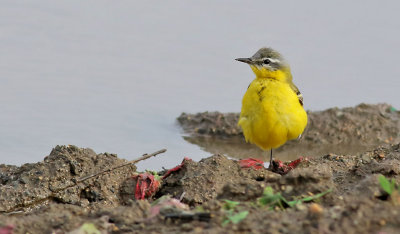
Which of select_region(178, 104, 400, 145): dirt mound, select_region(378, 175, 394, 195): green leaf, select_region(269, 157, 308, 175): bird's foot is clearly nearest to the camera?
select_region(378, 175, 394, 195): green leaf

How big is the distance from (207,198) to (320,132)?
5372mm

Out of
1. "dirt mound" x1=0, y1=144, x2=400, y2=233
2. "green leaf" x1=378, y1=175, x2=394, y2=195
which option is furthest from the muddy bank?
"green leaf" x1=378, y1=175, x2=394, y2=195

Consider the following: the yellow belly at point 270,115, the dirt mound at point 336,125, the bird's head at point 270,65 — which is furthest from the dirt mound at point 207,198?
the dirt mound at point 336,125

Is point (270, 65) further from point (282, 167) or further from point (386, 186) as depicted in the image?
point (386, 186)

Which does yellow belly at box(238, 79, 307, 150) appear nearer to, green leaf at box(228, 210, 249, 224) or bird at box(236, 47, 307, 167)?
bird at box(236, 47, 307, 167)

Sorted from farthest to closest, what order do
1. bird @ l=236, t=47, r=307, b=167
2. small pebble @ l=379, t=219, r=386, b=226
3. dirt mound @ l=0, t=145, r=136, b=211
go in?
bird @ l=236, t=47, r=307, b=167, dirt mound @ l=0, t=145, r=136, b=211, small pebble @ l=379, t=219, r=386, b=226

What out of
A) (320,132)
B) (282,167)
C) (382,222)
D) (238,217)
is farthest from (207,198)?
(320,132)

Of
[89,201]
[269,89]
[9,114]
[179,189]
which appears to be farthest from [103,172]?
[9,114]

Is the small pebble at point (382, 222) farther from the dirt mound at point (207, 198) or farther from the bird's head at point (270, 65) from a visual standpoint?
the bird's head at point (270, 65)

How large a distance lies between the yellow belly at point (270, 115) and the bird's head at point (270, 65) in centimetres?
32

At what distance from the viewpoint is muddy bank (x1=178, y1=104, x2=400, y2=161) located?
11570 millimetres

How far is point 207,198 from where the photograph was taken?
7.05 meters

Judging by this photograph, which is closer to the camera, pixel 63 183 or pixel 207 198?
pixel 207 198

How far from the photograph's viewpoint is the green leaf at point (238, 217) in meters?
5.00
